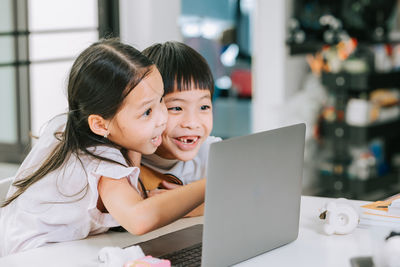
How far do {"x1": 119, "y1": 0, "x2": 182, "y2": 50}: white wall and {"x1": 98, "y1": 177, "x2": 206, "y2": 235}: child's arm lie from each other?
2.14 metres

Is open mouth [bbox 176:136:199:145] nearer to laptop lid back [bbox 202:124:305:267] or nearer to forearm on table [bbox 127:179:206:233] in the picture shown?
forearm on table [bbox 127:179:206:233]

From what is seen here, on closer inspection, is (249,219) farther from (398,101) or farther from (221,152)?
(398,101)

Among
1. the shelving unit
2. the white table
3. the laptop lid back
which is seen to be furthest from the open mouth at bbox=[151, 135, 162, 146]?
the shelving unit

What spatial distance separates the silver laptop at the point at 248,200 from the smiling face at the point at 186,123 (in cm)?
27

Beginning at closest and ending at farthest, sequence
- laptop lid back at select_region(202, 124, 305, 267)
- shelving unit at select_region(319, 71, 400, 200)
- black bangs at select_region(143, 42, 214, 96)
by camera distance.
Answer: laptop lid back at select_region(202, 124, 305, 267), black bangs at select_region(143, 42, 214, 96), shelving unit at select_region(319, 71, 400, 200)

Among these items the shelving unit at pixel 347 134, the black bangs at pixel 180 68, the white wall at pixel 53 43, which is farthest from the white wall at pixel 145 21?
the black bangs at pixel 180 68

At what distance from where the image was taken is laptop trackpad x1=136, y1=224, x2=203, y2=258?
131 centimetres

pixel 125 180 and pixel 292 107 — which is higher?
pixel 125 180

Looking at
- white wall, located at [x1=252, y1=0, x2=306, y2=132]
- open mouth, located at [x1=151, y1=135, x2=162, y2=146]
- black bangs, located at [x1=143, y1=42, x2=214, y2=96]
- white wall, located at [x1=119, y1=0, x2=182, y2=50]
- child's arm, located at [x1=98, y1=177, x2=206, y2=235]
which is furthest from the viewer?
white wall, located at [x1=252, y1=0, x2=306, y2=132]

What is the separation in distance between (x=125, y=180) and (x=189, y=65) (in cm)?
38

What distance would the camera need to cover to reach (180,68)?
1.59 meters

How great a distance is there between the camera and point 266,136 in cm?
121

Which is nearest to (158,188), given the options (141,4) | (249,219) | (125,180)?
(125,180)

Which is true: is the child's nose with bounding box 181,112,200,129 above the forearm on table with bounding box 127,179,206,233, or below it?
above
